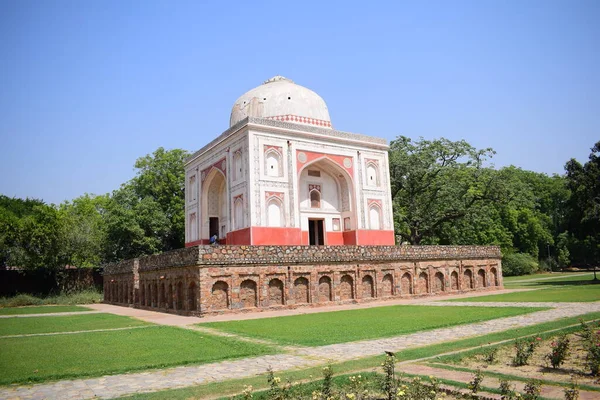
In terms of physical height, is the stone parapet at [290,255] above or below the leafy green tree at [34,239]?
below

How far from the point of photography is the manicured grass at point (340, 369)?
6.02 metres

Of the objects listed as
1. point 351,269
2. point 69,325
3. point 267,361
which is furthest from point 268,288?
point 267,361

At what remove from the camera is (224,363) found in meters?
8.02

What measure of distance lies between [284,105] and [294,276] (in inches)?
484

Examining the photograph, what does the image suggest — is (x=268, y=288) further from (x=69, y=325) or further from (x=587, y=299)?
(x=587, y=299)

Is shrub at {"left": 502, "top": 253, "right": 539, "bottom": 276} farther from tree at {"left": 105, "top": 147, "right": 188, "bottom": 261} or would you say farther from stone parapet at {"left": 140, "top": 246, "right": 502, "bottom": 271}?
tree at {"left": 105, "top": 147, "right": 188, "bottom": 261}

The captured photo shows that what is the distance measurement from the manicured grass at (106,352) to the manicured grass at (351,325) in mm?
1166

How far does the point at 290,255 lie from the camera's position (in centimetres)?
1981

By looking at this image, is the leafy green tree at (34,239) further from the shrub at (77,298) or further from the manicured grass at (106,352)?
the manicured grass at (106,352)

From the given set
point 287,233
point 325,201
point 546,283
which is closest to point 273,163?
point 287,233

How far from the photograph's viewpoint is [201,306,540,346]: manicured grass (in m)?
10.4

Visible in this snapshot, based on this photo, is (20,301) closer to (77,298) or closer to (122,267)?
(77,298)

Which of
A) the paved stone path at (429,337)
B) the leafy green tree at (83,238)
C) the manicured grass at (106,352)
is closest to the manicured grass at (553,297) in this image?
the paved stone path at (429,337)

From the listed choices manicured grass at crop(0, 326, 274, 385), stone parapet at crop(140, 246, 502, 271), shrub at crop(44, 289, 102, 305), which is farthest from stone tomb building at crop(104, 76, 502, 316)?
manicured grass at crop(0, 326, 274, 385)
